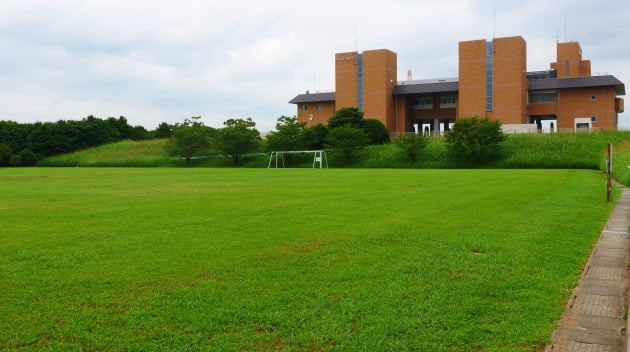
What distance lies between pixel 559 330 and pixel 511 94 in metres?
65.6

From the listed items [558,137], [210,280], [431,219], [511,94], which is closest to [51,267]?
[210,280]

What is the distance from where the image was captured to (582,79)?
6581cm

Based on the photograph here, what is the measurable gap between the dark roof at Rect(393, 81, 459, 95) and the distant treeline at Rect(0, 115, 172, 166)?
→ 175 feet

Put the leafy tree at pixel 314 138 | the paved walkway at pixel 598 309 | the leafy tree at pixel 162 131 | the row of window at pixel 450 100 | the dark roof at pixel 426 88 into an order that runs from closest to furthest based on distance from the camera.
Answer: the paved walkway at pixel 598 309, the leafy tree at pixel 314 138, the row of window at pixel 450 100, the dark roof at pixel 426 88, the leafy tree at pixel 162 131

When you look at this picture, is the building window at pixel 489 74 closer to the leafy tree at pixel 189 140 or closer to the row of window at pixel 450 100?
the row of window at pixel 450 100

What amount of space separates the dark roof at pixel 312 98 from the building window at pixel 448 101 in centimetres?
1704

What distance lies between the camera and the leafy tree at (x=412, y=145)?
54.7 metres

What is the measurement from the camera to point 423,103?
252ft

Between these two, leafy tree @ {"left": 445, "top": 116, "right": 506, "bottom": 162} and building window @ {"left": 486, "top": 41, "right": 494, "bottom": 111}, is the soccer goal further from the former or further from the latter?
building window @ {"left": 486, "top": 41, "right": 494, "bottom": 111}

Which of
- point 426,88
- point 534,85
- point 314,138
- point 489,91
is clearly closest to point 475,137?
point 489,91

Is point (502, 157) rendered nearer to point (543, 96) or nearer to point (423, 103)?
point (543, 96)

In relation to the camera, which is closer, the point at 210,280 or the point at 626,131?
the point at 210,280

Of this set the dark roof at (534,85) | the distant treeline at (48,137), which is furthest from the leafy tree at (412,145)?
the distant treeline at (48,137)

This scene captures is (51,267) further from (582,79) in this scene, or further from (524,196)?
(582,79)
